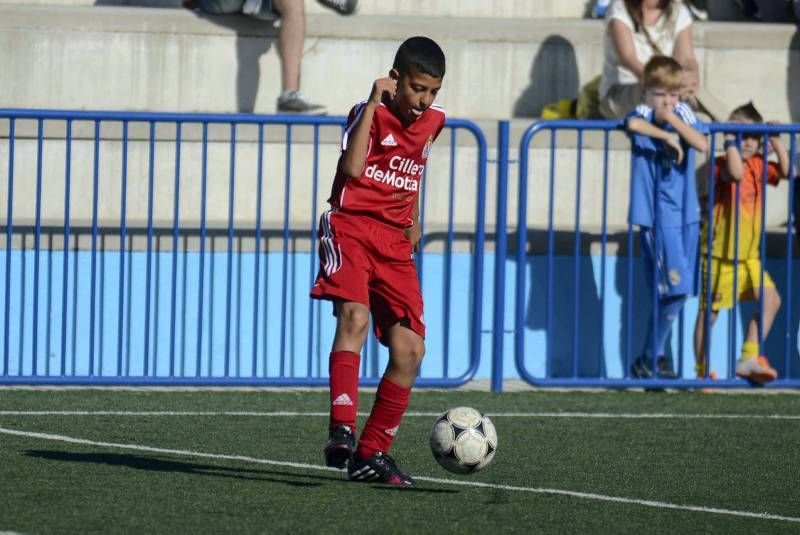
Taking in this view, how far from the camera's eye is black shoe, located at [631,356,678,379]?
10.6 meters

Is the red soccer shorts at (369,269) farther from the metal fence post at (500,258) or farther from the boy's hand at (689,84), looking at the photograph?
the boy's hand at (689,84)

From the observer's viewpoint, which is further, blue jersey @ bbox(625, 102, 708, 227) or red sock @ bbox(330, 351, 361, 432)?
blue jersey @ bbox(625, 102, 708, 227)

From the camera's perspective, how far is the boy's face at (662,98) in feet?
34.5

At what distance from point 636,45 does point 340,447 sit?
6.43 meters

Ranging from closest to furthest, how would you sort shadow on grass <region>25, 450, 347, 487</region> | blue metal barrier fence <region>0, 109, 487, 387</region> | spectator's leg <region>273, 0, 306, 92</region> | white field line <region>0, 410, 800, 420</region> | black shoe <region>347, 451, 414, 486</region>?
black shoe <region>347, 451, 414, 486</region>, shadow on grass <region>25, 450, 347, 487</region>, white field line <region>0, 410, 800, 420</region>, blue metal barrier fence <region>0, 109, 487, 387</region>, spectator's leg <region>273, 0, 306, 92</region>

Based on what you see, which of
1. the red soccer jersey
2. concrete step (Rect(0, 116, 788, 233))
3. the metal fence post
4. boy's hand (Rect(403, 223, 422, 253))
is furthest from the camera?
concrete step (Rect(0, 116, 788, 233))

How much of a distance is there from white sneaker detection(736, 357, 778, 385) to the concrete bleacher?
1666 millimetres

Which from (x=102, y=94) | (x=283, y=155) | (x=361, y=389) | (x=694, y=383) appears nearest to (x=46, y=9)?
(x=102, y=94)

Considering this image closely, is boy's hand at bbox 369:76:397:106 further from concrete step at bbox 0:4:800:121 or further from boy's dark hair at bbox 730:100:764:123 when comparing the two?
concrete step at bbox 0:4:800:121

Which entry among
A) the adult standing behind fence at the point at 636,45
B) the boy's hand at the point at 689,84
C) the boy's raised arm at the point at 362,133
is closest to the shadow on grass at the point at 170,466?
the boy's raised arm at the point at 362,133

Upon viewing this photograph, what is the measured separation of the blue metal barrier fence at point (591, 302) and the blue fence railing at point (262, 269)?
12 mm

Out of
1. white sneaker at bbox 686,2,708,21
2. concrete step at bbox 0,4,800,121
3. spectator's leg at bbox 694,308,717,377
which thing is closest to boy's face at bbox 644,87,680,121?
spectator's leg at bbox 694,308,717,377

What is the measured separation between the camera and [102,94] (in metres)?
12.4

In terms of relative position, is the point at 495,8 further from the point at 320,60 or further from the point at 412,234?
the point at 412,234
